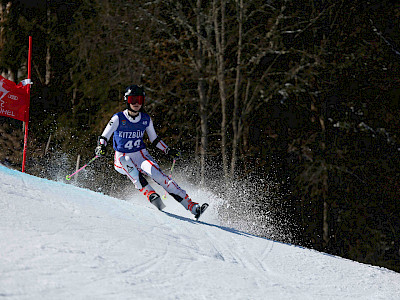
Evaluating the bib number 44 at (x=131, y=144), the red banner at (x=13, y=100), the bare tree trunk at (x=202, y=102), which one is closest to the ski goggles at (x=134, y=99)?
the bib number 44 at (x=131, y=144)

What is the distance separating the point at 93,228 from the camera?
4.96 m

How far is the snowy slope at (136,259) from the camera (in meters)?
3.65

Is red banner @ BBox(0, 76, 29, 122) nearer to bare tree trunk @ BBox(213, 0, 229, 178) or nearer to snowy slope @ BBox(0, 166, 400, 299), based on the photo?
snowy slope @ BBox(0, 166, 400, 299)

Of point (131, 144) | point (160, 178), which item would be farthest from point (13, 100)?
point (160, 178)

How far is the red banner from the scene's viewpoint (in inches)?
305

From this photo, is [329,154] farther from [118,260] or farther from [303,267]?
[118,260]

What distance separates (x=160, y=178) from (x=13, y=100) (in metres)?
2.60

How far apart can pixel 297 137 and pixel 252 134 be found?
1.21m

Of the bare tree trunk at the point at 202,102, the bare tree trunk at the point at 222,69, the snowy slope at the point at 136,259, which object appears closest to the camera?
the snowy slope at the point at 136,259

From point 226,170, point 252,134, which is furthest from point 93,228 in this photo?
point 252,134

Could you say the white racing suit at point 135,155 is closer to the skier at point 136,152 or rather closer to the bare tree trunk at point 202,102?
the skier at point 136,152

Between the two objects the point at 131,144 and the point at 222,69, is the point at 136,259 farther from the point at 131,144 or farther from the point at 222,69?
the point at 222,69

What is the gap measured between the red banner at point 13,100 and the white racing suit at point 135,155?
5.95 ft

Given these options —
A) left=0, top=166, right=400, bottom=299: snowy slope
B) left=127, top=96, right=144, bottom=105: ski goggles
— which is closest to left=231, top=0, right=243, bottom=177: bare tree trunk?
left=0, top=166, right=400, bottom=299: snowy slope
